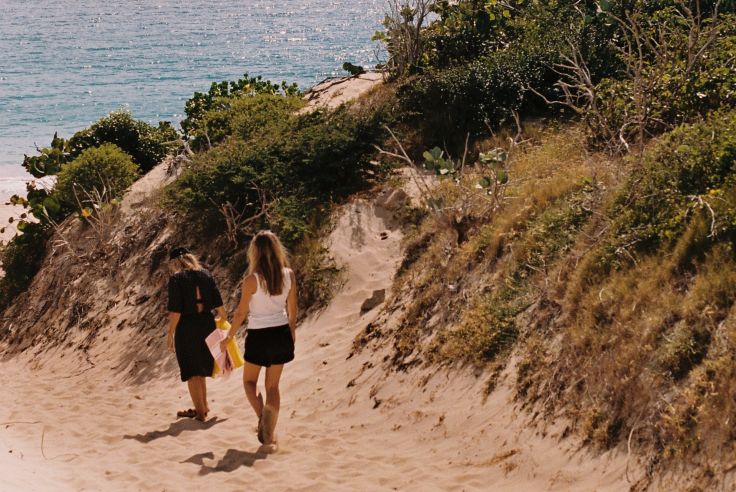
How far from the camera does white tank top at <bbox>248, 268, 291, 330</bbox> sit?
8.77m

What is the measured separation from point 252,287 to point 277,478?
1654 mm

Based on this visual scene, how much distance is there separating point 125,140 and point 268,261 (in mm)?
11913

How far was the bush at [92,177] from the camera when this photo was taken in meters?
17.5

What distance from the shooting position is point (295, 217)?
45.4ft

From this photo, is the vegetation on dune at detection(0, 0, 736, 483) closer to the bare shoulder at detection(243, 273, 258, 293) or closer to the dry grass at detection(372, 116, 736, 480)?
the dry grass at detection(372, 116, 736, 480)

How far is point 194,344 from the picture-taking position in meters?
10.1

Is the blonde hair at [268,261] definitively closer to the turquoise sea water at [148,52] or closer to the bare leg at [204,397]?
the bare leg at [204,397]

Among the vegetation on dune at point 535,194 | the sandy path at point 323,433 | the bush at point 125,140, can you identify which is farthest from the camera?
the bush at point 125,140

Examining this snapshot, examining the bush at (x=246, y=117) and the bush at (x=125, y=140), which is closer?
the bush at (x=246, y=117)

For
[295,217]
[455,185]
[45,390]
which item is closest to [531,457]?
[455,185]

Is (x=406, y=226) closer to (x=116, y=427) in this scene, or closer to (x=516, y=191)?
(x=516, y=191)

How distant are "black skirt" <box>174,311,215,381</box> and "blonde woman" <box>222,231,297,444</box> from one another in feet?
3.56

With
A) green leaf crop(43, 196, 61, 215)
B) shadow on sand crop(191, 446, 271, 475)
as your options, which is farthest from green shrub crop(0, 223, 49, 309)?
shadow on sand crop(191, 446, 271, 475)

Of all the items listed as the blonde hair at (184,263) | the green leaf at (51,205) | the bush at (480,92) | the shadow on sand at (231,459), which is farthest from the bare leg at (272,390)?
the green leaf at (51,205)
